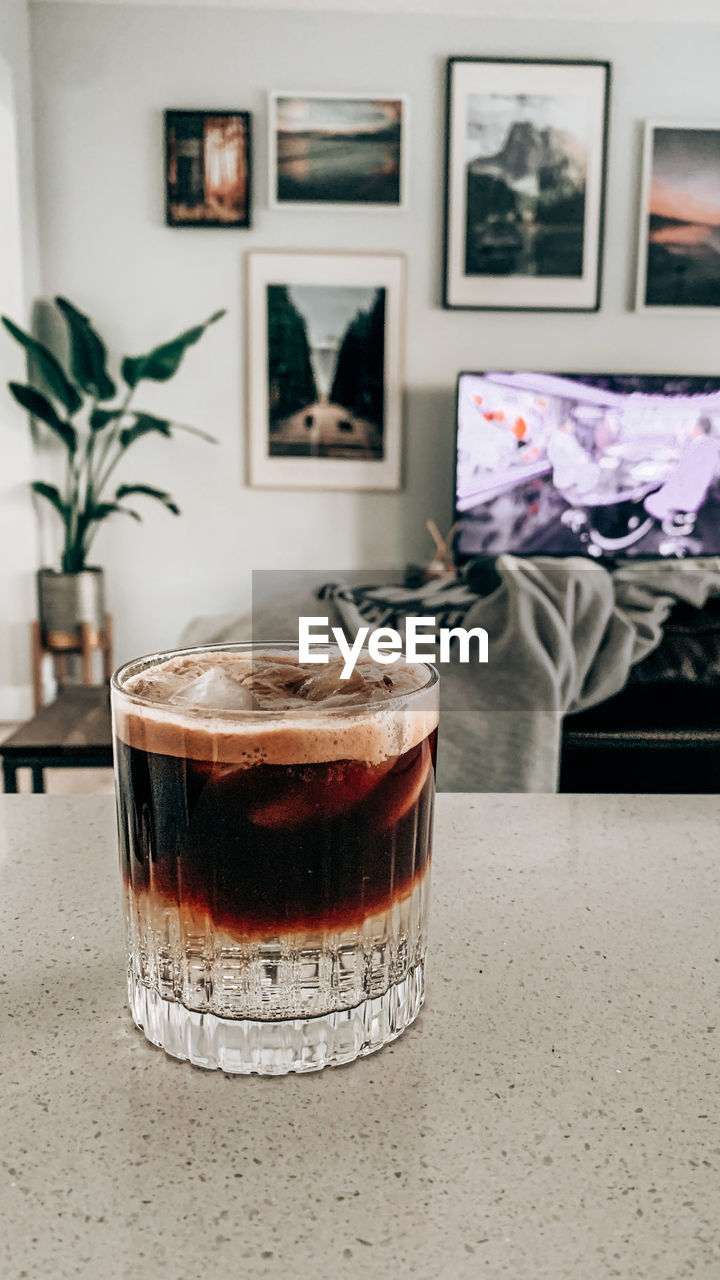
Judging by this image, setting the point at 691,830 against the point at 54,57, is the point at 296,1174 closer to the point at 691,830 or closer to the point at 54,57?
the point at 691,830

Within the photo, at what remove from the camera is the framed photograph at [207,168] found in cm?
355

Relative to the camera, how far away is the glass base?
328 mm

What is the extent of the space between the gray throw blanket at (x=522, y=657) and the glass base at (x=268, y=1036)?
4.67 feet

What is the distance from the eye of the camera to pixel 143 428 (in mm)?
3387

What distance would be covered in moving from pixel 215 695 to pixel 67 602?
3.21 metres

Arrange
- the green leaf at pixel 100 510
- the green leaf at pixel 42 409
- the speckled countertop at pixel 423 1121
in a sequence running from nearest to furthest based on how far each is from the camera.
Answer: the speckled countertop at pixel 423 1121 → the green leaf at pixel 42 409 → the green leaf at pixel 100 510

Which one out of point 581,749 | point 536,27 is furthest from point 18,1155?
point 536,27

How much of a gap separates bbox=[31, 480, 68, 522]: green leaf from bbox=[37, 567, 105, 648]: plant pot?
208 millimetres

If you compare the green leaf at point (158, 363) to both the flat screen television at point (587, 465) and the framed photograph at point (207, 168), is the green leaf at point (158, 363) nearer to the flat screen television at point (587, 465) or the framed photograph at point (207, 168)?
the framed photograph at point (207, 168)

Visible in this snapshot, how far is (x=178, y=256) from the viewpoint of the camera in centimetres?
364

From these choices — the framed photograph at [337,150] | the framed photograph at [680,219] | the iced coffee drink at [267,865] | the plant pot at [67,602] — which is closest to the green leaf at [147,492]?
the plant pot at [67,602]

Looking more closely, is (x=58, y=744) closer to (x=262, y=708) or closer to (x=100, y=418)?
(x=262, y=708)

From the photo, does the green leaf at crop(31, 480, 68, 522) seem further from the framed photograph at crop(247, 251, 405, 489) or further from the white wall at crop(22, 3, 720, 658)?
the framed photograph at crop(247, 251, 405, 489)

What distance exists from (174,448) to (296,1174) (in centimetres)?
364
